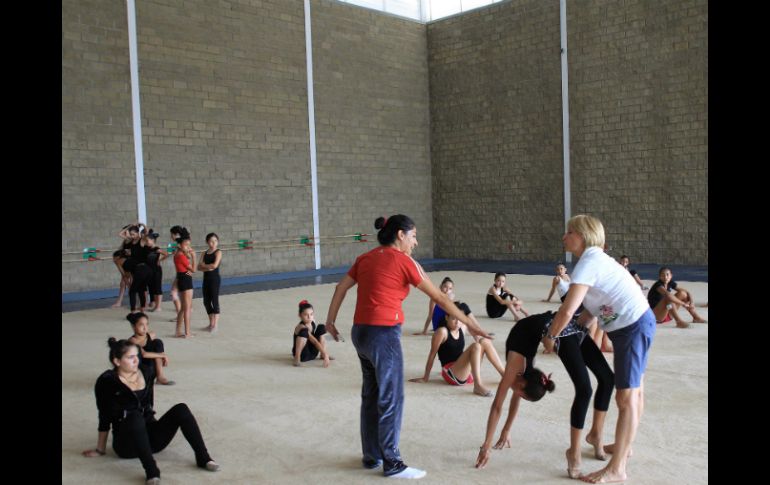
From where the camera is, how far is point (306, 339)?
22.0ft

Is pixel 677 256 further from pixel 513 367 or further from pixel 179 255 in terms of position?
pixel 513 367

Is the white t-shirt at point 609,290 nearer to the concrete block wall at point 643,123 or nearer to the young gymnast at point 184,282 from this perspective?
the young gymnast at point 184,282

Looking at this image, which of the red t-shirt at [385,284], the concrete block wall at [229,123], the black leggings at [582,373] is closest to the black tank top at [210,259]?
the red t-shirt at [385,284]

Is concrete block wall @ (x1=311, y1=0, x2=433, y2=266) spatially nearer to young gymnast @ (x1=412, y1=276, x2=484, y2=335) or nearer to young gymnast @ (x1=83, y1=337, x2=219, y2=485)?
young gymnast @ (x1=412, y1=276, x2=484, y2=335)

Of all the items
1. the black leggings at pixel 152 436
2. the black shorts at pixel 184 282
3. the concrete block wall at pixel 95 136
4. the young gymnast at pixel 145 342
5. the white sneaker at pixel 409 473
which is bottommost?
the white sneaker at pixel 409 473

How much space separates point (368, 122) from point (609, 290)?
50.1 feet

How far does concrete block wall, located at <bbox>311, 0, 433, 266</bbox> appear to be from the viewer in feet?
56.7

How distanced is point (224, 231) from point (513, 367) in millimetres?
12663

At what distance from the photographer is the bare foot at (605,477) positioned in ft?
11.6

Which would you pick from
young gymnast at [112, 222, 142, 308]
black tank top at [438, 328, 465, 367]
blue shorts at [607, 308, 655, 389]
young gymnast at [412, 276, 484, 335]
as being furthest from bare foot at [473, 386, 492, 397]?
young gymnast at [112, 222, 142, 308]

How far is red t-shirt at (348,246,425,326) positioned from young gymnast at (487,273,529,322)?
5269mm

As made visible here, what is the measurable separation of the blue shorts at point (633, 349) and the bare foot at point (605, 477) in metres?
0.49

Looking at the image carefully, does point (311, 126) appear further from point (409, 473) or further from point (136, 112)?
point (409, 473)

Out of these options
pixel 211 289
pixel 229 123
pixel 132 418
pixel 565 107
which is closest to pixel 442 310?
pixel 132 418
